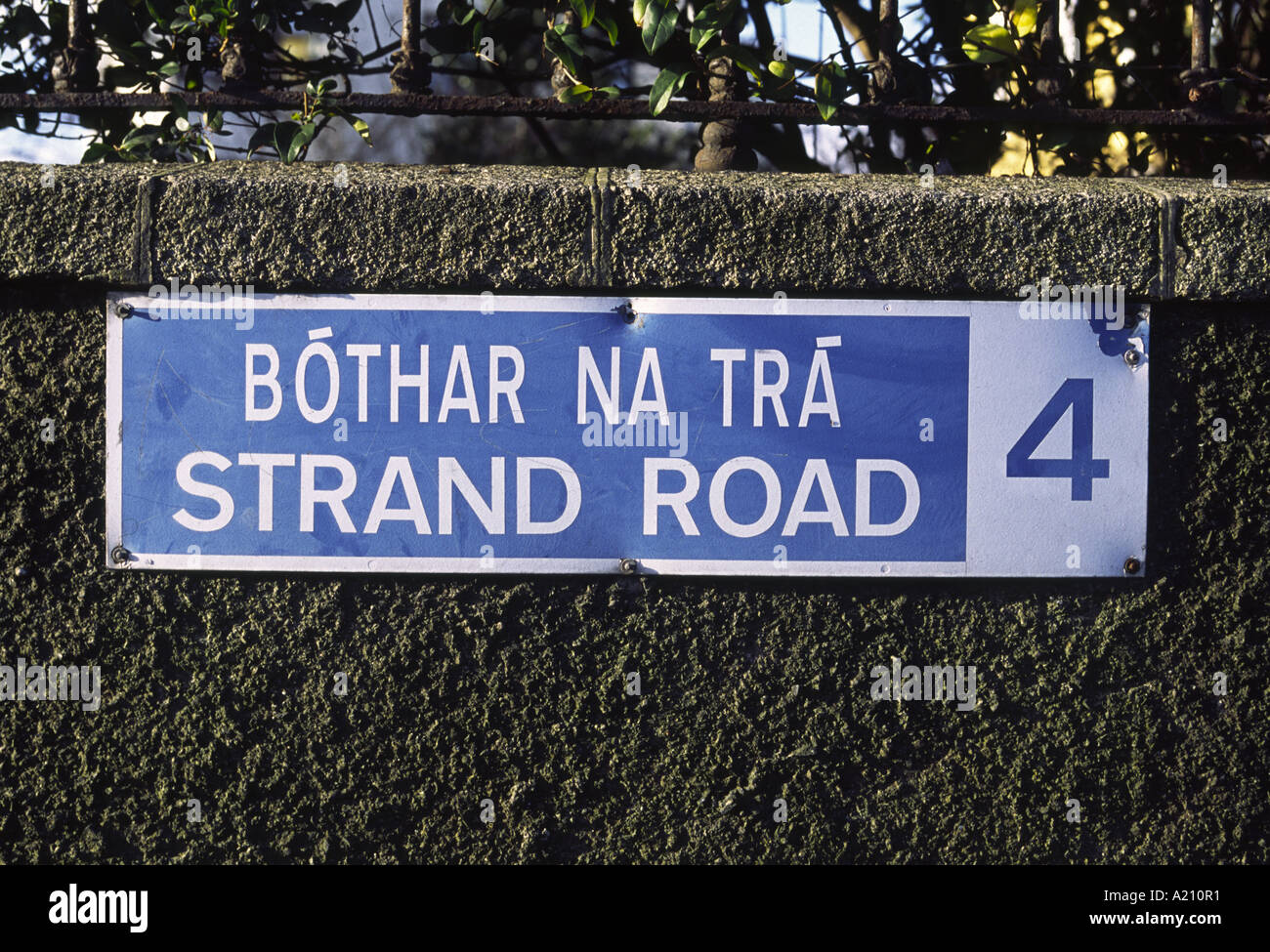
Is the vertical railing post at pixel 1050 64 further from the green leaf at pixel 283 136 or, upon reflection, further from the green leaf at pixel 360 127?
the green leaf at pixel 283 136

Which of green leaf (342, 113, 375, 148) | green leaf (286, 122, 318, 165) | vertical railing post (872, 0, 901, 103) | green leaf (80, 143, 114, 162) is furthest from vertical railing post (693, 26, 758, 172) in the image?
→ green leaf (80, 143, 114, 162)

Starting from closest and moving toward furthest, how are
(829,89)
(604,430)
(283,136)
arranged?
(604,430) → (829,89) → (283,136)

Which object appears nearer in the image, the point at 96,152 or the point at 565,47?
the point at 565,47

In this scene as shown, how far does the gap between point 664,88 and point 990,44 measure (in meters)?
0.68

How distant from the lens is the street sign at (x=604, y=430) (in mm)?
1832

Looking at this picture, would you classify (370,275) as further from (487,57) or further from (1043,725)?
(1043,725)

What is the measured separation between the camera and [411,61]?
2008mm

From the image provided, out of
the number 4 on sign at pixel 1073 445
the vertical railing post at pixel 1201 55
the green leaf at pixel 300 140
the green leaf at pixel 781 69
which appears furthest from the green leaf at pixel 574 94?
the vertical railing post at pixel 1201 55

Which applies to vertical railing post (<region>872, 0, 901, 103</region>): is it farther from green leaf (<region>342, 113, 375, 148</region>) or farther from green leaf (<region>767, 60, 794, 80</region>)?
green leaf (<region>342, 113, 375, 148</region>)

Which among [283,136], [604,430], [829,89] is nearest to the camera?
[604,430]

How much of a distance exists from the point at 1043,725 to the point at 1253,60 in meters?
1.81

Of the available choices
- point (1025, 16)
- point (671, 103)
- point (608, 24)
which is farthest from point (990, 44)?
point (608, 24)

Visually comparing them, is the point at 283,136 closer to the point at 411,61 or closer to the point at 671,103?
the point at 411,61

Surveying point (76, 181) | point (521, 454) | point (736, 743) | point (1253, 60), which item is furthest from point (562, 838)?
point (1253, 60)
